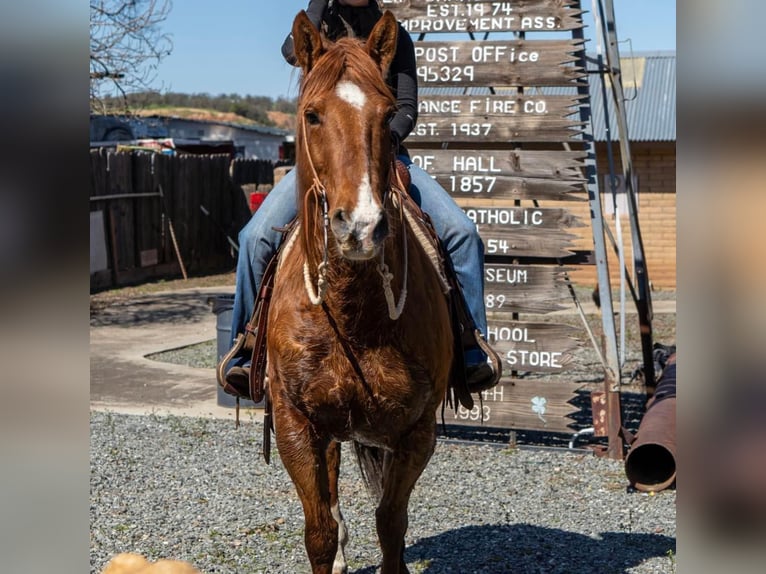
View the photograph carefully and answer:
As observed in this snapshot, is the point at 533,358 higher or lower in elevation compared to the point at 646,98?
lower

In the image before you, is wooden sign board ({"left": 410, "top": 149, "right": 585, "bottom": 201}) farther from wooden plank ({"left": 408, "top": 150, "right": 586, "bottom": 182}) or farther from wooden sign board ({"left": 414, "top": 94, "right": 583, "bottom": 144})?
wooden sign board ({"left": 414, "top": 94, "right": 583, "bottom": 144})

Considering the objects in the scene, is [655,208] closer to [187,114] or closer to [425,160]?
[425,160]

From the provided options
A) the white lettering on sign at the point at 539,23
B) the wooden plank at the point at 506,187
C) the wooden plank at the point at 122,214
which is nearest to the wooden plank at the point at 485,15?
the white lettering on sign at the point at 539,23

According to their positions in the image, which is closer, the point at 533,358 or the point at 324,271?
the point at 324,271

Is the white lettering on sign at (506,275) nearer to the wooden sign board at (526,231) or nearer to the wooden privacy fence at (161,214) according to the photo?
the wooden sign board at (526,231)

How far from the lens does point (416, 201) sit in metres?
5.07

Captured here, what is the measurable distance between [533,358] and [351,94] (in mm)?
5726

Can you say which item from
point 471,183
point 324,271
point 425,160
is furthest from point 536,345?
point 324,271

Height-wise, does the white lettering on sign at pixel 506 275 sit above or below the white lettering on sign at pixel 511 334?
above

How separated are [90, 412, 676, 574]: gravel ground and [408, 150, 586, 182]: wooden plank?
262 centimetres

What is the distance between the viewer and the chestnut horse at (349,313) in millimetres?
3340
